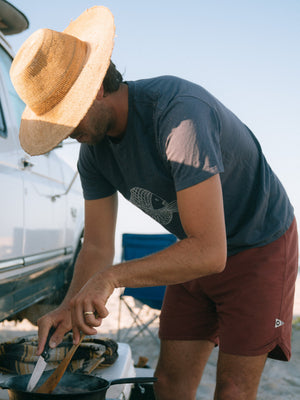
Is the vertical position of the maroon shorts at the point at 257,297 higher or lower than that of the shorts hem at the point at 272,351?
higher

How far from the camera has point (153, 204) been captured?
6.41 feet

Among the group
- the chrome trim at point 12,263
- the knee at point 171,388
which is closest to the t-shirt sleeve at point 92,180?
the chrome trim at point 12,263

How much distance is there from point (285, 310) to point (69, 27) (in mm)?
1597

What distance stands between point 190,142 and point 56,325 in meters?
0.91

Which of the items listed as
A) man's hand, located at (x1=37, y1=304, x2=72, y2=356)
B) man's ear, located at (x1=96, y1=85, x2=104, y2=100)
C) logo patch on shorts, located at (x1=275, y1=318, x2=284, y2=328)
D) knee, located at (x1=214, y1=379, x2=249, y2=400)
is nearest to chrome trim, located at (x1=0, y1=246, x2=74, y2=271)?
man's hand, located at (x1=37, y1=304, x2=72, y2=356)

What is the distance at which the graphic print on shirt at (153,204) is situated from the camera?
1.91m

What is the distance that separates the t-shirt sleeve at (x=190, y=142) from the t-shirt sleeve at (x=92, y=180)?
0.64m

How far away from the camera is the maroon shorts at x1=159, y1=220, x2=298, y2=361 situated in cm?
188

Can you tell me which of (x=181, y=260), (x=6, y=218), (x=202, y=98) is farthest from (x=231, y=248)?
(x=6, y=218)

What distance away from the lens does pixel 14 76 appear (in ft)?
5.58

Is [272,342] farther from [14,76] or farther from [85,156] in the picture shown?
[14,76]

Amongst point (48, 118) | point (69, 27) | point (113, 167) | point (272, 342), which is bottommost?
point (272, 342)

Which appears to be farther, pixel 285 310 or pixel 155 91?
pixel 285 310

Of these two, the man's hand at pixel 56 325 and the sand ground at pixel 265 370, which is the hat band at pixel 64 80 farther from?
the sand ground at pixel 265 370
